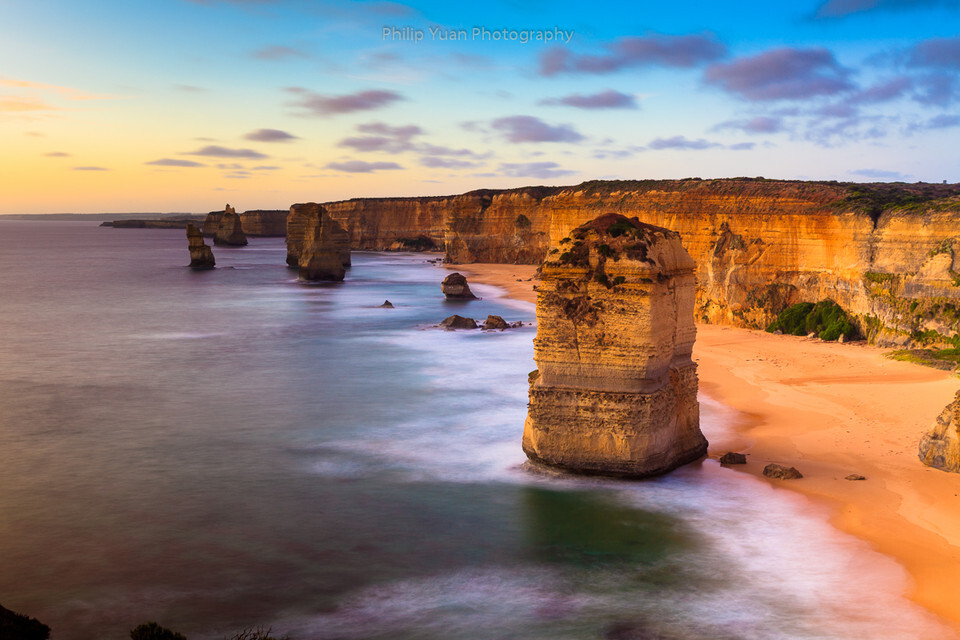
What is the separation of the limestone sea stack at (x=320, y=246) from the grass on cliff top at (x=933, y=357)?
51.7m

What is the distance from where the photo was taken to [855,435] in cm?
1962

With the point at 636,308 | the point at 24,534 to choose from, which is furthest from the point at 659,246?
the point at 24,534

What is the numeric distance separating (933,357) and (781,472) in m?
13.9

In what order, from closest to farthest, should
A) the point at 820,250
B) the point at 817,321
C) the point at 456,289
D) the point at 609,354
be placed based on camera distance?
the point at 609,354 → the point at 817,321 → the point at 820,250 → the point at 456,289

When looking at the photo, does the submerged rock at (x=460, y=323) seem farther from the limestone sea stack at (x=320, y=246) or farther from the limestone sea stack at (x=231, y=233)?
the limestone sea stack at (x=231, y=233)

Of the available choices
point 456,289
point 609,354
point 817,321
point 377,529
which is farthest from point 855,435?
point 456,289

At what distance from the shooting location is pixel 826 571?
1307 centimetres

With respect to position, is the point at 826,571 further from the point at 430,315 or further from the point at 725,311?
the point at 430,315

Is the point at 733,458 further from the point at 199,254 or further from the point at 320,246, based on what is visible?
the point at 199,254

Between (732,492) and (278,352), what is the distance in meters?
25.9

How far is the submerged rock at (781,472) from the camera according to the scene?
17.0m

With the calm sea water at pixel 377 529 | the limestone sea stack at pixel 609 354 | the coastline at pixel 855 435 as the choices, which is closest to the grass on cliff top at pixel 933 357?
the coastline at pixel 855 435

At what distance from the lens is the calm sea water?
39.7 feet

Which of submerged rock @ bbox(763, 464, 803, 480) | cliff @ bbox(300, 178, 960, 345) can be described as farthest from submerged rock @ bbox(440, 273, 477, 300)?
submerged rock @ bbox(763, 464, 803, 480)
